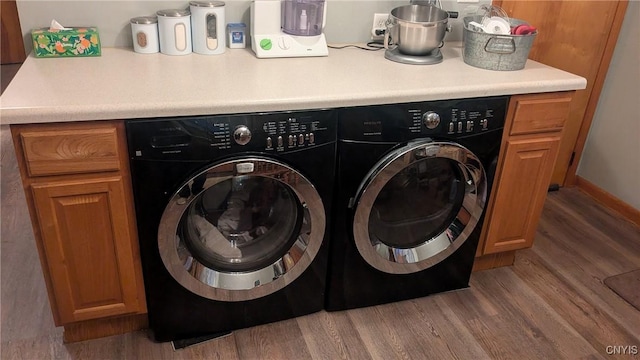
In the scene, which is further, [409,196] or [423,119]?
[409,196]

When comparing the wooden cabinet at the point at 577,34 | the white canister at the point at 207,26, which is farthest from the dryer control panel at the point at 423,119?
the wooden cabinet at the point at 577,34

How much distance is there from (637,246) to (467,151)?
1.38 meters

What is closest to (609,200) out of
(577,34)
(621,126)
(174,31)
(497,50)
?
(621,126)

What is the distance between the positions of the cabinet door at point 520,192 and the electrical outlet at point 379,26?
0.75 metres

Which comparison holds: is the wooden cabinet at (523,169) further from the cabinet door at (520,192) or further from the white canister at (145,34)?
the white canister at (145,34)

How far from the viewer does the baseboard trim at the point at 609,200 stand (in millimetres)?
2896

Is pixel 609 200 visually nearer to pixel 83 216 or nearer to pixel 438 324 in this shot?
pixel 438 324

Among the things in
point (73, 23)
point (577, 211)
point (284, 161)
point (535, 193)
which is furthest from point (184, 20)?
point (577, 211)

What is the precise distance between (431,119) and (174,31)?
1005 millimetres

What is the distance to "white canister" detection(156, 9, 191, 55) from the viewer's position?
6.53 feet

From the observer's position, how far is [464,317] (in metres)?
2.15

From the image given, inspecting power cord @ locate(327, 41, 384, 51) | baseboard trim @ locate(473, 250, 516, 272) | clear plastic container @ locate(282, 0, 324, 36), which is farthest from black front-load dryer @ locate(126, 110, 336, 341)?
baseboard trim @ locate(473, 250, 516, 272)

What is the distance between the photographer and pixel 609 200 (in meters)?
3.03

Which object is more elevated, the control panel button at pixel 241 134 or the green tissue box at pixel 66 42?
the green tissue box at pixel 66 42
